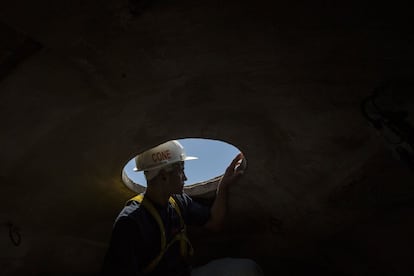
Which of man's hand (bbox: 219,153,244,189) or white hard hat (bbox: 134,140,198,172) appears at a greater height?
white hard hat (bbox: 134,140,198,172)

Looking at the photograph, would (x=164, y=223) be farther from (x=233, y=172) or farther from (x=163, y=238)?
(x=233, y=172)

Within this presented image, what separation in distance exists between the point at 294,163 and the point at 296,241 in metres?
1.29

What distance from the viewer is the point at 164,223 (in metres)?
3.35

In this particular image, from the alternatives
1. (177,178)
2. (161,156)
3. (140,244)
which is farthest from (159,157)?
(140,244)

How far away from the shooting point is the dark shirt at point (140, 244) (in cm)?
285

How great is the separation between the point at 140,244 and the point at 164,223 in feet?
1.26

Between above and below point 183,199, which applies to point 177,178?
above

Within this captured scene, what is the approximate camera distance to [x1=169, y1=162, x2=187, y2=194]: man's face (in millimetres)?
3439

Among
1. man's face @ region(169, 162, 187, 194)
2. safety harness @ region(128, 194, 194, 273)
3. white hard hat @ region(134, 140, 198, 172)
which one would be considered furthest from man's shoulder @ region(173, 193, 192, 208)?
white hard hat @ region(134, 140, 198, 172)

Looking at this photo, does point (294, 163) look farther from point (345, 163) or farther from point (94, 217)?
point (94, 217)

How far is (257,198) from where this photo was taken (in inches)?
151

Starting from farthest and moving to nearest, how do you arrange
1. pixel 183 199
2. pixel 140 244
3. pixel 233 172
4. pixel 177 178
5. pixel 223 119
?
pixel 183 199 → pixel 233 172 → pixel 177 178 → pixel 140 244 → pixel 223 119

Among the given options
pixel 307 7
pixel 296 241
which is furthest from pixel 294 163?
pixel 307 7

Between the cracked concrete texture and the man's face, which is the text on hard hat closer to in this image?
the man's face
